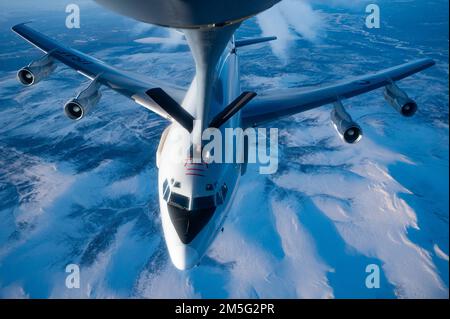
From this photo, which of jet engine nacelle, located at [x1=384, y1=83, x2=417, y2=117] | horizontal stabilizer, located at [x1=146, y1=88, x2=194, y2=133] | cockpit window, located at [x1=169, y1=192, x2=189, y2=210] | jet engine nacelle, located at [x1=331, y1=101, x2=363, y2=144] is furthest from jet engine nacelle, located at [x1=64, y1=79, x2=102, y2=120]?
jet engine nacelle, located at [x1=384, y1=83, x2=417, y2=117]

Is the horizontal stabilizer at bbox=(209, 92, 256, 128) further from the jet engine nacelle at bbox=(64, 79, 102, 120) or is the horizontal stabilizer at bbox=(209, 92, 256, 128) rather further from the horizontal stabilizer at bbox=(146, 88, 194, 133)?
the jet engine nacelle at bbox=(64, 79, 102, 120)

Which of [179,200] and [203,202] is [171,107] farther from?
[203,202]

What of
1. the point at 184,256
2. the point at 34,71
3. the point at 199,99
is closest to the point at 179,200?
the point at 184,256

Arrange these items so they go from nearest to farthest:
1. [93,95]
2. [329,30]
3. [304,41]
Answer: [93,95] < [304,41] < [329,30]

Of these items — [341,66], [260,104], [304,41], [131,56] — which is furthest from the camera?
[304,41]

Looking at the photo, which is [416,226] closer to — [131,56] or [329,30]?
[131,56]

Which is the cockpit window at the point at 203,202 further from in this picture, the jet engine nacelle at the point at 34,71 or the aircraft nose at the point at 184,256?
the jet engine nacelle at the point at 34,71

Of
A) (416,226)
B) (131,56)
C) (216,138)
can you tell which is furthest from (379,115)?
(131,56)
